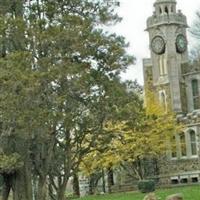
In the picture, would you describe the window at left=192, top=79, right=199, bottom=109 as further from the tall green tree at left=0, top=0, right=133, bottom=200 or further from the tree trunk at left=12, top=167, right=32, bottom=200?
the tree trunk at left=12, top=167, right=32, bottom=200

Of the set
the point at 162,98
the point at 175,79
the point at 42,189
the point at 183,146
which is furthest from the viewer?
the point at 162,98

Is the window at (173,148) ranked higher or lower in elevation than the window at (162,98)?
lower

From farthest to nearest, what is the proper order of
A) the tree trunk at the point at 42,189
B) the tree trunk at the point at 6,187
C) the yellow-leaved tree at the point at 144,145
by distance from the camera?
the yellow-leaved tree at the point at 144,145 → the tree trunk at the point at 6,187 → the tree trunk at the point at 42,189

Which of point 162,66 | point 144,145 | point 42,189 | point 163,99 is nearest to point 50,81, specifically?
point 42,189

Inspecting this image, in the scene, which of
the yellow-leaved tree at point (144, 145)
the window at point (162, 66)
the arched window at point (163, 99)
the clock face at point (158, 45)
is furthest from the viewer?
the clock face at point (158, 45)

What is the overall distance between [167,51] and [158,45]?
4.13ft

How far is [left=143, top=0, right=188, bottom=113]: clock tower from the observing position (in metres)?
55.7

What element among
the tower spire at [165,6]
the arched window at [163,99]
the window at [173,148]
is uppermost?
the tower spire at [165,6]

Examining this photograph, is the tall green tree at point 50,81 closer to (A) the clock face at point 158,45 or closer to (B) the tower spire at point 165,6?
(A) the clock face at point 158,45

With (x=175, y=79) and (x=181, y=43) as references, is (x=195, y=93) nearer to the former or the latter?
(x=175, y=79)

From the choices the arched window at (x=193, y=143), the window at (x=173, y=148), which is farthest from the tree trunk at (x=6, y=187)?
the arched window at (x=193, y=143)

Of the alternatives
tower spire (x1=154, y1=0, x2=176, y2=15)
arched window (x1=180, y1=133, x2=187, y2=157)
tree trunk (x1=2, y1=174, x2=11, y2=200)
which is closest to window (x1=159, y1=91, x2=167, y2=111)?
arched window (x1=180, y1=133, x2=187, y2=157)

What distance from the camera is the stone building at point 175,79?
51.9 m

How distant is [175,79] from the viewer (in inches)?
2194
